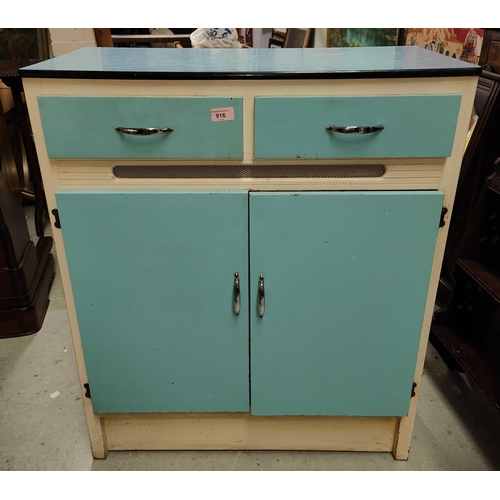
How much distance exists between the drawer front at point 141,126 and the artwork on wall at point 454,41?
3.99ft

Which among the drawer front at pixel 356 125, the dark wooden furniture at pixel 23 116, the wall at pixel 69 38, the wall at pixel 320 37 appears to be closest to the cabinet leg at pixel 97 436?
the drawer front at pixel 356 125

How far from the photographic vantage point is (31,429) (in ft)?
4.60

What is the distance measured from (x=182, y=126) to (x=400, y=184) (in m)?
0.49

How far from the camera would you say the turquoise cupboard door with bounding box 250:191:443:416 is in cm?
101

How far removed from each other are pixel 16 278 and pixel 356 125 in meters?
1.44

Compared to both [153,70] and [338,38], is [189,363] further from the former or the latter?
[338,38]

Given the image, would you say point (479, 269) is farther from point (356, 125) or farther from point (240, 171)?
point (240, 171)

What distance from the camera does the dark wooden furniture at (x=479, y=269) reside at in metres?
1.34

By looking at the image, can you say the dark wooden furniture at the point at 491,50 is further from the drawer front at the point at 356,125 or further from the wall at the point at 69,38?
the wall at the point at 69,38

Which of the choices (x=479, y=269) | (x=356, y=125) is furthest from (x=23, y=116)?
(x=479, y=269)

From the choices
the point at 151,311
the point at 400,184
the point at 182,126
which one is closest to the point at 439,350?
the point at 400,184

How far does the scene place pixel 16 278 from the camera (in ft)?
5.82

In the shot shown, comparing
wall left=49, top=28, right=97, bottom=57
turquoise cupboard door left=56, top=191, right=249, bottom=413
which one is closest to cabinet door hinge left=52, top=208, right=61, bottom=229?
turquoise cupboard door left=56, top=191, right=249, bottom=413

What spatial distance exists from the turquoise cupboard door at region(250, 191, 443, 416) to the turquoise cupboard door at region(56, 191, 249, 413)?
0.05m
